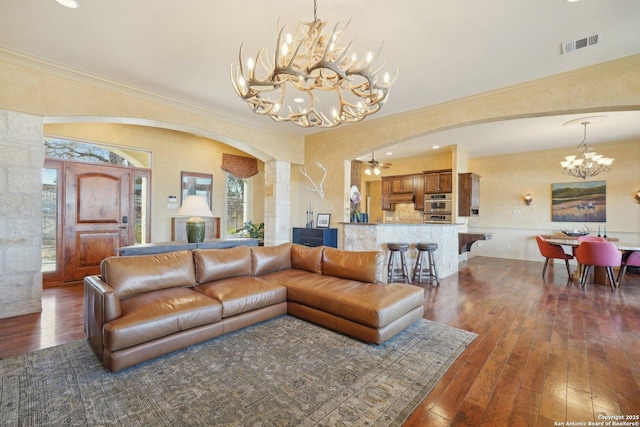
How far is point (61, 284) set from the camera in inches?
190

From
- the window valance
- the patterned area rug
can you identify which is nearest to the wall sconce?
the window valance

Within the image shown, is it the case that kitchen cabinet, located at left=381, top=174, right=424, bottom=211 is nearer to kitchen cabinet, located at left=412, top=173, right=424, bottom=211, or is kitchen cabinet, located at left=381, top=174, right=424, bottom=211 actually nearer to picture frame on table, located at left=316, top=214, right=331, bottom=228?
kitchen cabinet, located at left=412, top=173, right=424, bottom=211

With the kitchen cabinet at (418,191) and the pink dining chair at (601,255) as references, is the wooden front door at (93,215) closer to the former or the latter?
the kitchen cabinet at (418,191)

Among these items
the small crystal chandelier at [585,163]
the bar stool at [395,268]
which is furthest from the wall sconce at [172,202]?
the small crystal chandelier at [585,163]

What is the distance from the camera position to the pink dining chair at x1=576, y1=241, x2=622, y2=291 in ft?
15.3

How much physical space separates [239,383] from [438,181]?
7.20 meters

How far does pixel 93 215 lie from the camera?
5.15 metres

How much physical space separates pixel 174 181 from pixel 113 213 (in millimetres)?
1284

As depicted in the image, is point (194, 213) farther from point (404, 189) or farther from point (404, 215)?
point (404, 215)

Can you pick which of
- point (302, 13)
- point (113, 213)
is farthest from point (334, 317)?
point (113, 213)

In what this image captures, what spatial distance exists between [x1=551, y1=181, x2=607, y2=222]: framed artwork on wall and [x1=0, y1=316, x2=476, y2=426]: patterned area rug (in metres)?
6.88

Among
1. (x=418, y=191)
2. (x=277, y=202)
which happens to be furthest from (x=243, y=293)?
(x=418, y=191)

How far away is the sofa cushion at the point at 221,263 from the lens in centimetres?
321

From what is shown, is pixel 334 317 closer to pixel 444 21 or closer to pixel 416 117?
pixel 444 21
